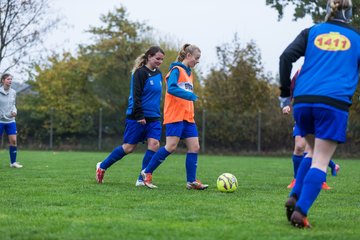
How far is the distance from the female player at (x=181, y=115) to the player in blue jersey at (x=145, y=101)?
287 millimetres

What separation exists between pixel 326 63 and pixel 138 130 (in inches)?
163

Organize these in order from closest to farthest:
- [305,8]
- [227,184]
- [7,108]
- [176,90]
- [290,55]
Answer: [290,55] → [227,184] → [176,90] → [7,108] → [305,8]

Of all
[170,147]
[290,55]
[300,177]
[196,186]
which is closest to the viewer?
[290,55]

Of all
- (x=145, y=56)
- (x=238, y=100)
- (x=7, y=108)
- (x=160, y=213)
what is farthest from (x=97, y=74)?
(x=160, y=213)

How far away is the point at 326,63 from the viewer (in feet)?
15.2

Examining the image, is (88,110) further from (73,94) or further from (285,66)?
(285,66)

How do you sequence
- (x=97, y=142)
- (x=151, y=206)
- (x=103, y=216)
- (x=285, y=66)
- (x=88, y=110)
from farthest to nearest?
(x=88, y=110), (x=97, y=142), (x=151, y=206), (x=103, y=216), (x=285, y=66)

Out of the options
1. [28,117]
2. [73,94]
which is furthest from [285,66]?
[73,94]

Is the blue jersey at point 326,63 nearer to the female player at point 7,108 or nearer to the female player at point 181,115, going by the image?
the female player at point 181,115

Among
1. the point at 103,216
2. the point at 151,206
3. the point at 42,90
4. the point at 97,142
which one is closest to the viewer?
the point at 103,216

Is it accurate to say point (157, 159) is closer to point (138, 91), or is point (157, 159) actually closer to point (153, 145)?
point (153, 145)

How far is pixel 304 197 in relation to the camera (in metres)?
4.54

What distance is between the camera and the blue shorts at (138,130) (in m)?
8.27

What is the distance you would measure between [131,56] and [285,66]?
101ft
